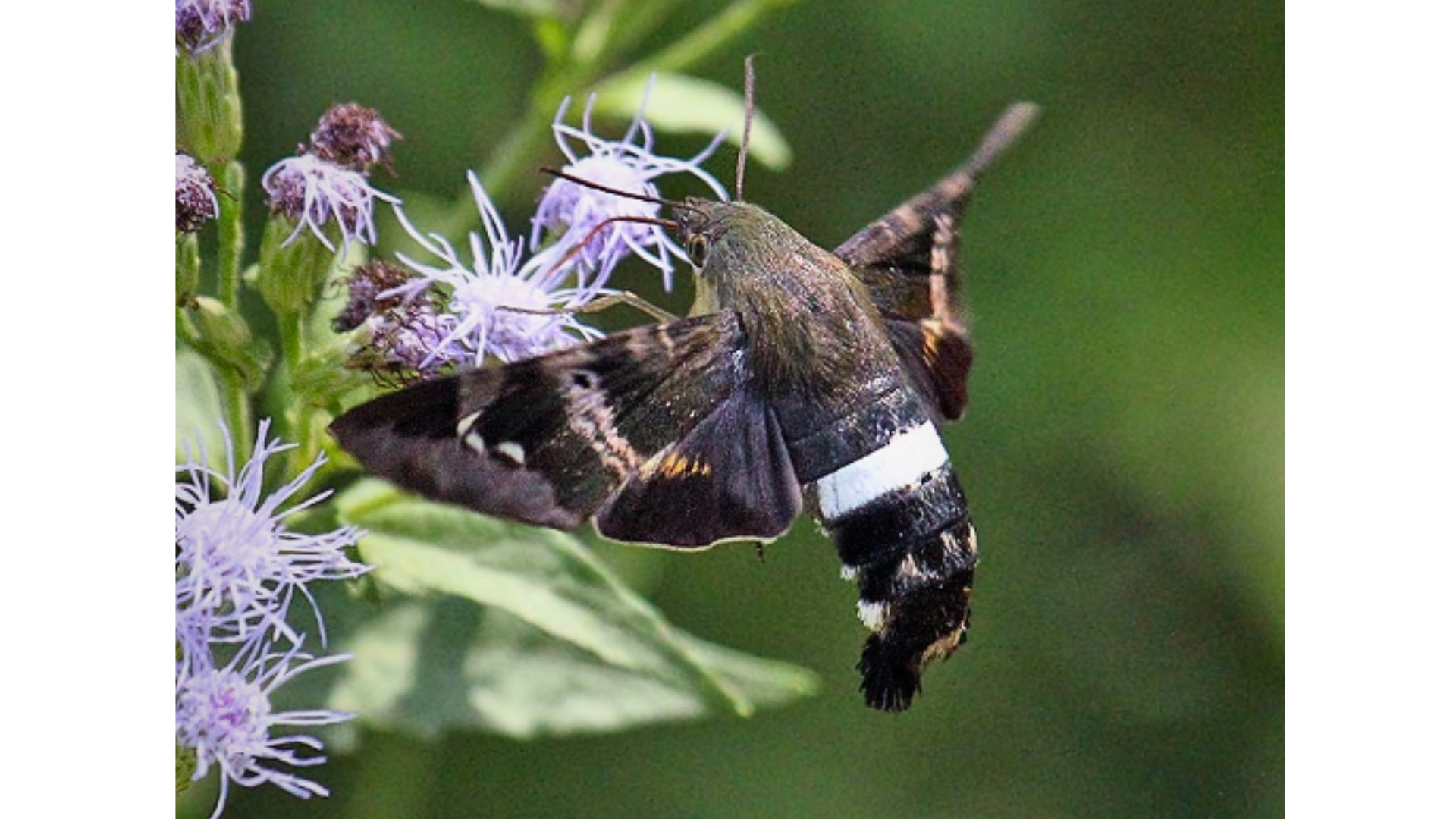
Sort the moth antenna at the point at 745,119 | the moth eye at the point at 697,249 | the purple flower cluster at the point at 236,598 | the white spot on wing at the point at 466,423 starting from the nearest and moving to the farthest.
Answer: the white spot on wing at the point at 466,423 < the purple flower cluster at the point at 236,598 < the moth eye at the point at 697,249 < the moth antenna at the point at 745,119

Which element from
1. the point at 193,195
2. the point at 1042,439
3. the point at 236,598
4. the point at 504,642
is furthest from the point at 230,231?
the point at 1042,439

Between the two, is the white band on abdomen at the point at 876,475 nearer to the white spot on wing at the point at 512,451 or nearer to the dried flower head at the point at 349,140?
the white spot on wing at the point at 512,451

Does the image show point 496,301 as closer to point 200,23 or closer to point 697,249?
point 697,249

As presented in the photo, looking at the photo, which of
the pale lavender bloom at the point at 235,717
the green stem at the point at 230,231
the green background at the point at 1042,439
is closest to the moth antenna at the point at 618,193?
the green background at the point at 1042,439

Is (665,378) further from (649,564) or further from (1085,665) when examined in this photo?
(1085,665)

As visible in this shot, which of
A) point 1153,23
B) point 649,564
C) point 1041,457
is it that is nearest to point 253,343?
point 649,564

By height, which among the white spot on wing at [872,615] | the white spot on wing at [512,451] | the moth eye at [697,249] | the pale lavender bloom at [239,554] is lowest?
the white spot on wing at [872,615]

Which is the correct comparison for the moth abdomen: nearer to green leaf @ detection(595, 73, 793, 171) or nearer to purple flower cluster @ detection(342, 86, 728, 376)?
purple flower cluster @ detection(342, 86, 728, 376)
